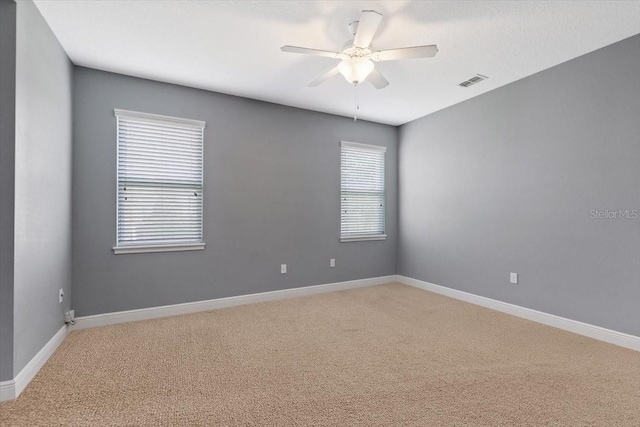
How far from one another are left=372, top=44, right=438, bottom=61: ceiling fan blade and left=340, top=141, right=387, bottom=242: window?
245 centimetres

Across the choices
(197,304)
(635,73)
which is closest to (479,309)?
(635,73)

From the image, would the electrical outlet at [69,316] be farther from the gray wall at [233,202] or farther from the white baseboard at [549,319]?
the white baseboard at [549,319]

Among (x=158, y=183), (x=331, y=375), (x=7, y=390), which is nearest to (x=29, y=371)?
(x=7, y=390)

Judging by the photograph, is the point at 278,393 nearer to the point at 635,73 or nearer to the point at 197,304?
the point at 197,304

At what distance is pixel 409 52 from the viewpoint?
2264mm

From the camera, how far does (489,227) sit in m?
3.92

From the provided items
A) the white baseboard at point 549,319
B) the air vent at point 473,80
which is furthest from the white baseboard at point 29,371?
the air vent at point 473,80

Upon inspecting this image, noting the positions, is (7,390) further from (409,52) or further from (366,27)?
(409,52)

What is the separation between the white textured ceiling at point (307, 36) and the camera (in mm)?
2283

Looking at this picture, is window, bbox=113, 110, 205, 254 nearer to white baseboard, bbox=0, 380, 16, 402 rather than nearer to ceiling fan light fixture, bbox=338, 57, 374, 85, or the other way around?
white baseboard, bbox=0, 380, 16, 402

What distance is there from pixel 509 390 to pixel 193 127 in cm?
383

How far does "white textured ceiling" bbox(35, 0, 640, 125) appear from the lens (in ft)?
7.49

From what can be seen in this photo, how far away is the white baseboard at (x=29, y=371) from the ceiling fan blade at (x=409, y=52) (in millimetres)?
3258

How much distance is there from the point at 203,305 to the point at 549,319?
3791 millimetres
